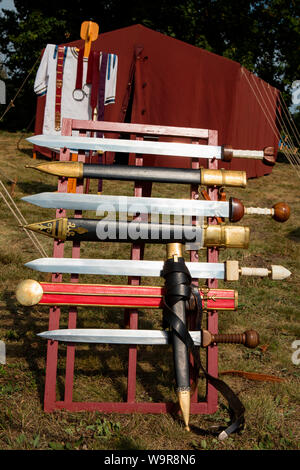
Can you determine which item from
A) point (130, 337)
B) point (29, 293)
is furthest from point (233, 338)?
point (29, 293)

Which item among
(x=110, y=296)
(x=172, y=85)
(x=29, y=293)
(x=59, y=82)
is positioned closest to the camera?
(x=29, y=293)

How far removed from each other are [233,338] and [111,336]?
2.21 feet

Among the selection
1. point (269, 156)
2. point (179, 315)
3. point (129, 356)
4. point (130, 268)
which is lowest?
point (129, 356)

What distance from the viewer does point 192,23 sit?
51.2ft

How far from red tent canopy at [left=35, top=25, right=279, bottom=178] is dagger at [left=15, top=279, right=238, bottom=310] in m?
7.38

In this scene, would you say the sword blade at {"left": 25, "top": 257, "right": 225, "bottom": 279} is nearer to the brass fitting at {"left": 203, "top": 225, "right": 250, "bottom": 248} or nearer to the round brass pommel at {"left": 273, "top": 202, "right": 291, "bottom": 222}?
the brass fitting at {"left": 203, "top": 225, "right": 250, "bottom": 248}

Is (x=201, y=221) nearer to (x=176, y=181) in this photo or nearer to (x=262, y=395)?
(x=176, y=181)

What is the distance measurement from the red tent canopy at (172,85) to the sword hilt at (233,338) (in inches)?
297

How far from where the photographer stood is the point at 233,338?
229cm

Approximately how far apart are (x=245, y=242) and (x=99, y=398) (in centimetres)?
127

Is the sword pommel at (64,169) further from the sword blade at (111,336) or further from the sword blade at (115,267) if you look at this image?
the sword blade at (111,336)

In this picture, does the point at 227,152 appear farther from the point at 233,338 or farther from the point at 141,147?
the point at 233,338

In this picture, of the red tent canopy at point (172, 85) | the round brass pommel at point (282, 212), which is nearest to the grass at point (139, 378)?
the round brass pommel at point (282, 212)

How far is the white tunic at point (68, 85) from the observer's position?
263 inches
